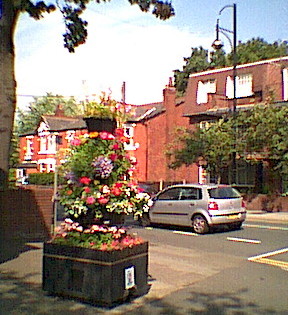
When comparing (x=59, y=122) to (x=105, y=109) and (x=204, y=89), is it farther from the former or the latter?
(x=105, y=109)

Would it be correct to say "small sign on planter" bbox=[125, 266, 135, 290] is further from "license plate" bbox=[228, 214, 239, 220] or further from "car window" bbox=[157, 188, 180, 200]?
"car window" bbox=[157, 188, 180, 200]

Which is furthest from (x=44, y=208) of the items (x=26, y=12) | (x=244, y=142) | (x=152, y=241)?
(x=244, y=142)

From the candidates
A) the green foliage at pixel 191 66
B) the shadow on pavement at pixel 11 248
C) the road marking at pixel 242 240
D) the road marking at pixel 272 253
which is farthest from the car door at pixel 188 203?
the green foliage at pixel 191 66

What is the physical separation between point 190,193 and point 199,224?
1.08 meters

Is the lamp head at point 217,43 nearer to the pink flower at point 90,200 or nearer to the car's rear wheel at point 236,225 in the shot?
the car's rear wheel at point 236,225

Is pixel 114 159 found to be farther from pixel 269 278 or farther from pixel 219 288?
pixel 269 278

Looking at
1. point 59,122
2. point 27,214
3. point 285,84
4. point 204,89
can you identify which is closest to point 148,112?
point 204,89

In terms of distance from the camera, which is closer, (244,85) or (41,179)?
(244,85)

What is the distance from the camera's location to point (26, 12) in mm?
11148

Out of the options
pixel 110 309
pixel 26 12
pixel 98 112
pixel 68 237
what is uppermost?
pixel 26 12

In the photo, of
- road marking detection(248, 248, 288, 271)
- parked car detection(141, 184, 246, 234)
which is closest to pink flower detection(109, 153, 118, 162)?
road marking detection(248, 248, 288, 271)

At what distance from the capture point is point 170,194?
1717cm

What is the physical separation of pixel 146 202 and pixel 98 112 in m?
1.52

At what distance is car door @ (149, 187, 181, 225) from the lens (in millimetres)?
16812
